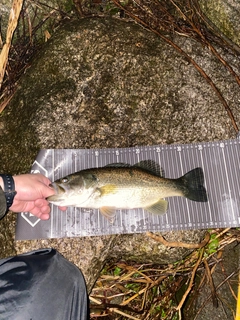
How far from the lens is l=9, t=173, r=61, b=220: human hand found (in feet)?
10.6

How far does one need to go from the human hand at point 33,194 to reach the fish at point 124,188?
110mm

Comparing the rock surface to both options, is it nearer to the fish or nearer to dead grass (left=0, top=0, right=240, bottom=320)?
dead grass (left=0, top=0, right=240, bottom=320)

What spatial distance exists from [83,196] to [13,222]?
84 cm

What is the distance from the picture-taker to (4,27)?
15.0 ft

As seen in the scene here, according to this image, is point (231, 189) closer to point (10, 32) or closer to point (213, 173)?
point (213, 173)

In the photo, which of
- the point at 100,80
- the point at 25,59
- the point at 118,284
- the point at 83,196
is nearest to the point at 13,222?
the point at 83,196

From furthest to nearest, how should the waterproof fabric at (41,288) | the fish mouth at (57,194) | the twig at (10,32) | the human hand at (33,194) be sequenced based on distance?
1. the twig at (10,32)
2. the fish mouth at (57,194)
3. the human hand at (33,194)
4. the waterproof fabric at (41,288)

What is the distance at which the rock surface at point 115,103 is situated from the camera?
12.5ft

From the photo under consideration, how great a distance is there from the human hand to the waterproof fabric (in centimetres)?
41

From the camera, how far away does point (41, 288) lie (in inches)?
121

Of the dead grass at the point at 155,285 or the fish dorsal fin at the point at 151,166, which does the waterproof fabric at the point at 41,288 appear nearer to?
the dead grass at the point at 155,285

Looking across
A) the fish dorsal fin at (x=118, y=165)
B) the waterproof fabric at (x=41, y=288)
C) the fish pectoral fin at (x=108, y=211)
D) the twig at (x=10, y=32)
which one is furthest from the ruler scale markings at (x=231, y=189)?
the twig at (x=10, y=32)

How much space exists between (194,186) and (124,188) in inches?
29.6

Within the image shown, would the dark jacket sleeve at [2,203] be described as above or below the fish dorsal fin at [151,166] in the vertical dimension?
below
